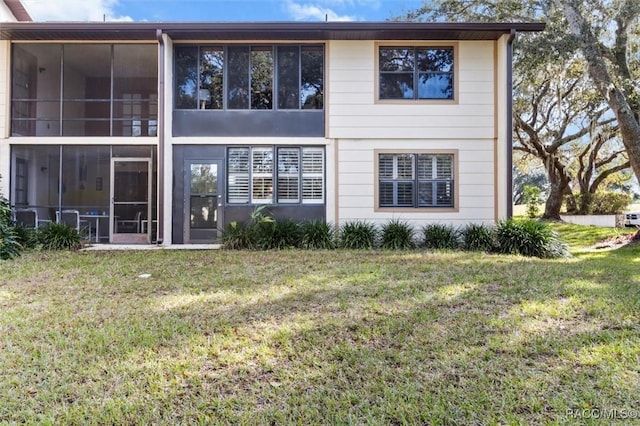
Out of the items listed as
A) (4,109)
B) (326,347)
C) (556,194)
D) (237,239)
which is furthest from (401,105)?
(556,194)

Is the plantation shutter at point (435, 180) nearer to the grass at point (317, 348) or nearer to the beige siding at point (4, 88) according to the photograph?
the grass at point (317, 348)

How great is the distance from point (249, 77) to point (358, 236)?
4.91m

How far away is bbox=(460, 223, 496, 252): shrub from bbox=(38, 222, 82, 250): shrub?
8.85m

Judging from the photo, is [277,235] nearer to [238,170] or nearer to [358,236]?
[358,236]

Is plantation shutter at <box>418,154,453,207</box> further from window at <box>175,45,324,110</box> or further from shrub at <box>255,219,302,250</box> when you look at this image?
shrub at <box>255,219,302,250</box>

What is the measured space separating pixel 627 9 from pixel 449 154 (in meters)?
5.84

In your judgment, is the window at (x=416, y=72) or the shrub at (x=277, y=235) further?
the window at (x=416, y=72)

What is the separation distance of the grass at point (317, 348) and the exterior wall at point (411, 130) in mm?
4195

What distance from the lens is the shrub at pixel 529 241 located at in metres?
8.51

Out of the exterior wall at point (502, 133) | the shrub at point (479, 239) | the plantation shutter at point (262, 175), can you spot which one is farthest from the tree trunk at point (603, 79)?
the plantation shutter at point (262, 175)

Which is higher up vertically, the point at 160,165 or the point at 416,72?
the point at 416,72

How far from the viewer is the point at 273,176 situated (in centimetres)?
1027

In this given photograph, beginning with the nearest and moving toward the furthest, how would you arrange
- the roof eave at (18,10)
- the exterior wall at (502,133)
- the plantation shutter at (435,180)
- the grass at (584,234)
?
1. the exterior wall at (502,133)
2. the plantation shutter at (435,180)
3. the roof eave at (18,10)
4. the grass at (584,234)

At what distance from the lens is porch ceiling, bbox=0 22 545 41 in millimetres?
9367
